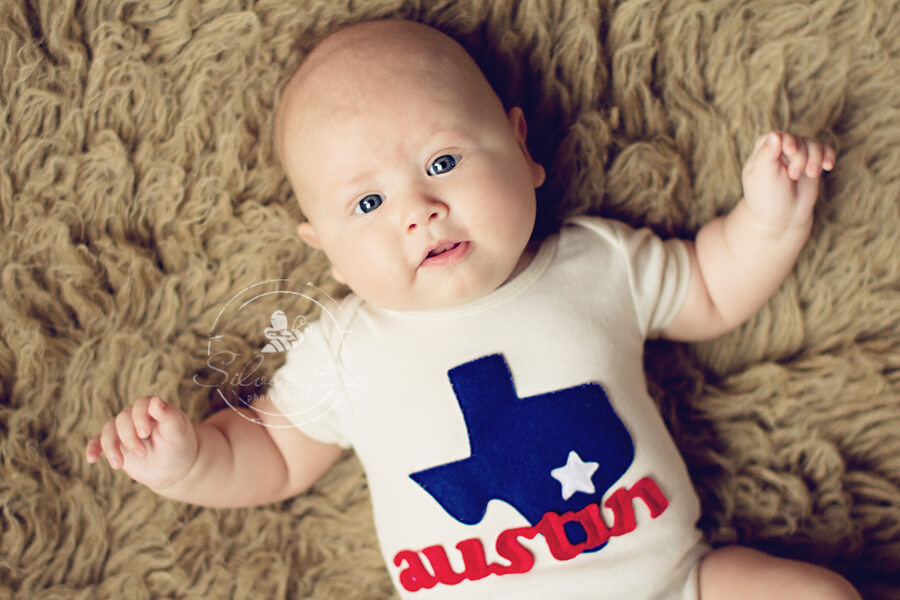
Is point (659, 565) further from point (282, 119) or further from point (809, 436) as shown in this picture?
point (282, 119)

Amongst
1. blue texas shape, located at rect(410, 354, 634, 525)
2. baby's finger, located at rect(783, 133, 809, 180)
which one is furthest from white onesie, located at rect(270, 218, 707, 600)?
baby's finger, located at rect(783, 133, 809, 180)

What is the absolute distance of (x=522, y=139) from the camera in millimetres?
1083

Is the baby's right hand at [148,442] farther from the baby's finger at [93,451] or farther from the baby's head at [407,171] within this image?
the baby's head at [407,171]

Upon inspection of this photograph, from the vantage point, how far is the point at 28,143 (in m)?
1.11

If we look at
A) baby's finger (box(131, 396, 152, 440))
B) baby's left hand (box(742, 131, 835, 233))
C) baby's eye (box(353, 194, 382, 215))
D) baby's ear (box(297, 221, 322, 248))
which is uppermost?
baby's left hand (box(742, 131, 835, 233))

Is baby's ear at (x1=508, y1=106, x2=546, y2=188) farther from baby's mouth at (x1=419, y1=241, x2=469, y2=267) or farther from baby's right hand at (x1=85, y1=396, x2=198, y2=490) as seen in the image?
baby's right hand at (x1=85, y1=396, x2=198, y2=490)

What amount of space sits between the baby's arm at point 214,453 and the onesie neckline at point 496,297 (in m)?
0.23

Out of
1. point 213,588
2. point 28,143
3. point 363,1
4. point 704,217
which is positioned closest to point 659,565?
point 704,217

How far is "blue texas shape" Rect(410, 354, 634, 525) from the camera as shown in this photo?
0.99 metres

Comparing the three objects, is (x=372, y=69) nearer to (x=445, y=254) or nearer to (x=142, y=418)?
(x=445, y=254)

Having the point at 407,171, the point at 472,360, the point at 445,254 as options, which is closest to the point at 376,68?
the point at 407,171

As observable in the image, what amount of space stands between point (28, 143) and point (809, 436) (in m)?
1.15

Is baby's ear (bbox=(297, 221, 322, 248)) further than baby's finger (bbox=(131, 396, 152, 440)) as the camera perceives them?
Yes

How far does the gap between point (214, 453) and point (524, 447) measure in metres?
0.40
